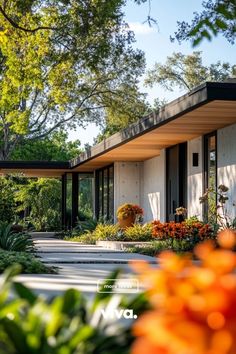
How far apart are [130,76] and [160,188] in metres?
11.2

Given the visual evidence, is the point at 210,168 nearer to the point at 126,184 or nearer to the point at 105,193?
the point at 126,184

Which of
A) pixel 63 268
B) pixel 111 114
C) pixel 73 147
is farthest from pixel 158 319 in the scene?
pixel 73 147

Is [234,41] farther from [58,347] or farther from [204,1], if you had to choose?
[58,347]

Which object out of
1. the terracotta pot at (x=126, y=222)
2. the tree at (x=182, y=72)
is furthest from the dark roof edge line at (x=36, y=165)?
the tree at (x=182, y=72)

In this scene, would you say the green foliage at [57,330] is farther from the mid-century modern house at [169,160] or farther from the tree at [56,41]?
the tree at [56,41]

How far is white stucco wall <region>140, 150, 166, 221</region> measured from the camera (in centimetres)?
2119

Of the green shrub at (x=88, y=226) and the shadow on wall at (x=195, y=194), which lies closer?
the shadow on wall at (x=195, y=194)

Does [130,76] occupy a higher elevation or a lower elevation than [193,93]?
higher

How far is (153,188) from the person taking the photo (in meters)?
22.7

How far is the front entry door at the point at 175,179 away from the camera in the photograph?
18781 millimetres

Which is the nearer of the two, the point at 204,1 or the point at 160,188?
the point at 204,1

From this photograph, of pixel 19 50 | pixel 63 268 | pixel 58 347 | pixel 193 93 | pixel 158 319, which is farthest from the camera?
pixel 19 50

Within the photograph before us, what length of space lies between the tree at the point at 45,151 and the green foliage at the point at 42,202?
9.46 meters

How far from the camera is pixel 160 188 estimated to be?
21500 mm
